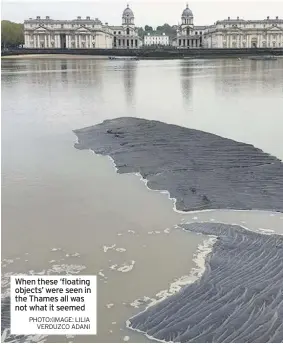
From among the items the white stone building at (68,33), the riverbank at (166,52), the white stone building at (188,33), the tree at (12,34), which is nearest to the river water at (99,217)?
the riverbank at (166,52)

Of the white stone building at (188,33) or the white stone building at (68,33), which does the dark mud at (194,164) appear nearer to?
the white stone building at (68,33)

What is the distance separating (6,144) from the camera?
11492 millimetres

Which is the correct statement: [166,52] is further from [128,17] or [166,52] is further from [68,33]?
[68,33]

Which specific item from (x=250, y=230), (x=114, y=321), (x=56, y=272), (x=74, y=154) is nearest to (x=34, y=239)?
(x=56, y=272)

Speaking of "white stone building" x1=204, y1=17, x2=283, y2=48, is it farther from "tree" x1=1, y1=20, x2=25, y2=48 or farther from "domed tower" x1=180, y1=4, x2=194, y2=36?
"tree" x1=1, y1=20, x2=25, y2=48

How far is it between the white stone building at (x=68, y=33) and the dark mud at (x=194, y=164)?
301ft

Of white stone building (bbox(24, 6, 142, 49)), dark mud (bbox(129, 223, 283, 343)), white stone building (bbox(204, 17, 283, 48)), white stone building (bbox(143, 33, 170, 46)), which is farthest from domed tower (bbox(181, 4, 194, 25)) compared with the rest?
dark mud (bbox(129, 223, 283, 343))

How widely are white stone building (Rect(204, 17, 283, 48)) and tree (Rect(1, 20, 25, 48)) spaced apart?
115ft

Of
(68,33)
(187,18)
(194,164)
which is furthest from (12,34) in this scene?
(194,164)

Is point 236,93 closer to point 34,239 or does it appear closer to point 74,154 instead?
point 74,154

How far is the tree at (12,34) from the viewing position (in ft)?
273

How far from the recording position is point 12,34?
87.6m

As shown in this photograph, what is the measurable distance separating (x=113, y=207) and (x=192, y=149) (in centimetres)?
320

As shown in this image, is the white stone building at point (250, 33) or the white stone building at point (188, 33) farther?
the white stone building at point (188, 33)
